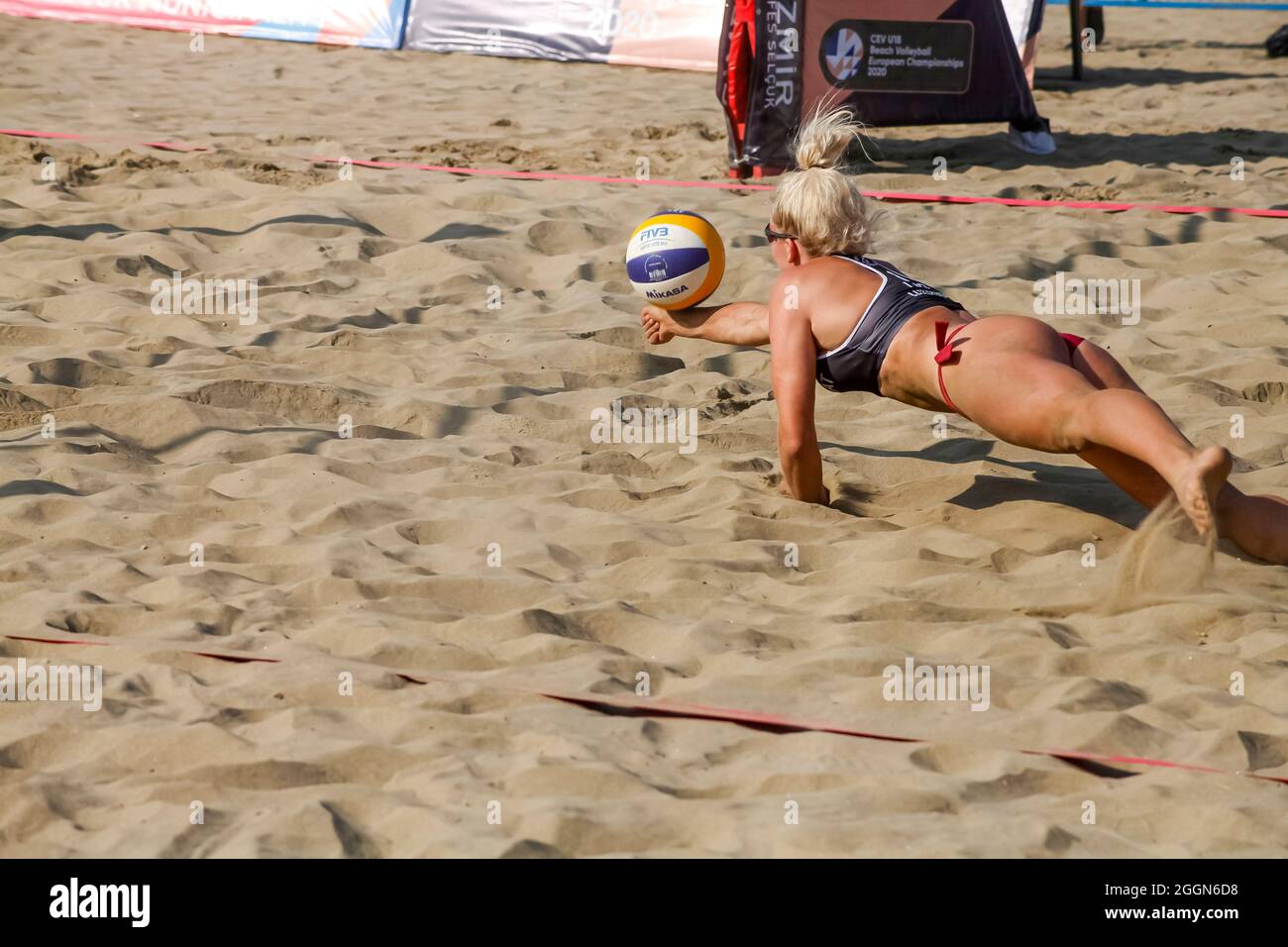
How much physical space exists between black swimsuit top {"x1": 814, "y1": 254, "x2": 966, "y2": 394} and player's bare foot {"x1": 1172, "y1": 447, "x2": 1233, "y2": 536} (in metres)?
1.03

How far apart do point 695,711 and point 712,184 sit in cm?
501

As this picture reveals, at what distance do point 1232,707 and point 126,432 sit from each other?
3.30 meters

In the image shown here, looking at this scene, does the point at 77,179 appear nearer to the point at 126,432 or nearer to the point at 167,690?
the point at 126,432

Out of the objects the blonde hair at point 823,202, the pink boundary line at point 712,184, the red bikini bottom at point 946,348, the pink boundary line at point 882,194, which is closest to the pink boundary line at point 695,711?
the red bikini bottom at point 946,348

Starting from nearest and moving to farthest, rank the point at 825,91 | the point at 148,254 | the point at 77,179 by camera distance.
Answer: the point at 148,254, the point at 77,179, the point at 825,91

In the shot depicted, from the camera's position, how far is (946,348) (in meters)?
3.65

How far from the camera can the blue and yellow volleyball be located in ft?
14.1

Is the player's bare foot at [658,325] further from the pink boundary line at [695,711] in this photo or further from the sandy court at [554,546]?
the pink boundary line at [695,711]

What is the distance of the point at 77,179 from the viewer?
23.3 feet

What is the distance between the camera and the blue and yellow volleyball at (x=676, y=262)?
4309 mm

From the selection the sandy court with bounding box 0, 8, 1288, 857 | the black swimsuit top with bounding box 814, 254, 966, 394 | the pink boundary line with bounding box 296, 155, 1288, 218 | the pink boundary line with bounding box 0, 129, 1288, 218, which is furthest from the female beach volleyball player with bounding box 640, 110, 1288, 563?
the pink boundary line with bounding box 0, 129, 1288, 218
